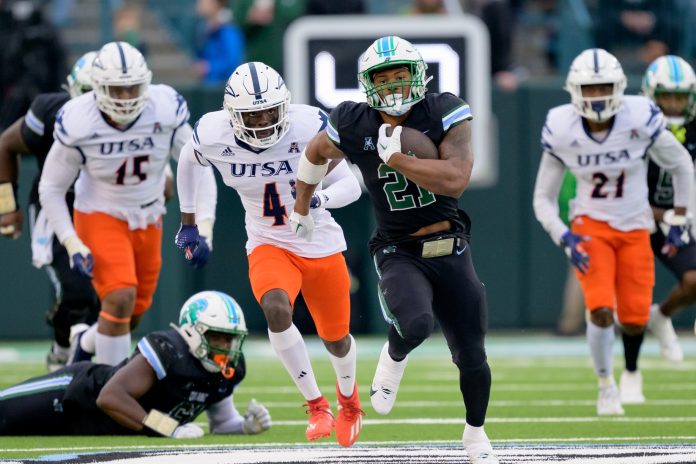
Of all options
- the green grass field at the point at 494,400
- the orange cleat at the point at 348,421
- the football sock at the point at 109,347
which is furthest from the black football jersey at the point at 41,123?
the orange cleat at the point at 348,421

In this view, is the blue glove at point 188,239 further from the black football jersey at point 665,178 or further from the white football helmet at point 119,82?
the black football jersey at point 665,178

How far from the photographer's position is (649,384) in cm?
979

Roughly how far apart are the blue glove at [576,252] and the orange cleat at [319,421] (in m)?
1.86

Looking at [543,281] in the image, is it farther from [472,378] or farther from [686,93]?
[472,378]

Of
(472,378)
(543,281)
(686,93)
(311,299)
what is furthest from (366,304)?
(472,378)

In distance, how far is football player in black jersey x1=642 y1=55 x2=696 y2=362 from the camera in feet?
29.0

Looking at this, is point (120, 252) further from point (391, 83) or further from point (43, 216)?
point (391, 83)

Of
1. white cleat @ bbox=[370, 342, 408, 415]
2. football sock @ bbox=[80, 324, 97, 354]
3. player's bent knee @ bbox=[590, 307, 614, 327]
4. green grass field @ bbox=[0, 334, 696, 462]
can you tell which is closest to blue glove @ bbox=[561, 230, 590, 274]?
player's bent knee @ bbox=[590, 307, 614, 327]

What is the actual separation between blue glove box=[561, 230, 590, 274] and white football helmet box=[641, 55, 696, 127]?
1325 millimetres

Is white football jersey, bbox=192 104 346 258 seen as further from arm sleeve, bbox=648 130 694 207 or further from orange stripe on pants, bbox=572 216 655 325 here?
arm sleeve, bbox=648 130 694 207

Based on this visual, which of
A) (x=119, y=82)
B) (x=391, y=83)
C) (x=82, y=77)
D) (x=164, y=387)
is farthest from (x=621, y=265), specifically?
(x=82, y=77)

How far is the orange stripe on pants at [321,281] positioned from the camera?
687 cm

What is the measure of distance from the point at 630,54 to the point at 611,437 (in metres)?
7.51

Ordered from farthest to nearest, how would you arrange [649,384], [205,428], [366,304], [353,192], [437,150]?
[366,304], [649,384], [205,428], [353,192], [437,150]
